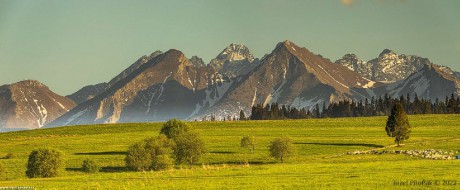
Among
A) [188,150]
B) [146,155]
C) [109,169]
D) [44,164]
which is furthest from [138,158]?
[44,164]

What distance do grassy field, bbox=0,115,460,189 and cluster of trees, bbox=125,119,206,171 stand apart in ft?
6.38

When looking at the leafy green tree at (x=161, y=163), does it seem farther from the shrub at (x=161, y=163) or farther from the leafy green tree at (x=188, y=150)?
the leafy green tree at (x=188, y=150)

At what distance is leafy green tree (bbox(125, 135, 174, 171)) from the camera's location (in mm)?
96688

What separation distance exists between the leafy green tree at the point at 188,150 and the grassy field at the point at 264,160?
1.81 metres

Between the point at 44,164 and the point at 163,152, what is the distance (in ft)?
57.6

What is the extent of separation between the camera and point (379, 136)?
498 ft

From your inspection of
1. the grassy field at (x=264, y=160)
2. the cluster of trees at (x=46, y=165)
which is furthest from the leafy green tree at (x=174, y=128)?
the cluster of trees at (x=46, y=165)

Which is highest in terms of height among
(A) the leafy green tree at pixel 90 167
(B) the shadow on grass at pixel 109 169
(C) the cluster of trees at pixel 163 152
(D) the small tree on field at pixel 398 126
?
Answer: (D) the small tree on field at pixel 398 126

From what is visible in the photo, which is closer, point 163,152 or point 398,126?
point 163,152

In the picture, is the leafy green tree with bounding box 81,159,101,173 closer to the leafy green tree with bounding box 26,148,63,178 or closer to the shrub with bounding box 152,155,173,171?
the leafy green tree with bounding box 26,148,63,178

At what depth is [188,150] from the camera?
336 ft

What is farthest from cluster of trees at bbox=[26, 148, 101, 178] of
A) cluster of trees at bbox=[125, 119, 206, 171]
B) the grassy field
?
cluster of trees at bbox=[125, 119, 206, 171]

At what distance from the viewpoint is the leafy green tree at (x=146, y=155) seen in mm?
96688

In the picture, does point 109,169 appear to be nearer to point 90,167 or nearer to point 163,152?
point 90,167
